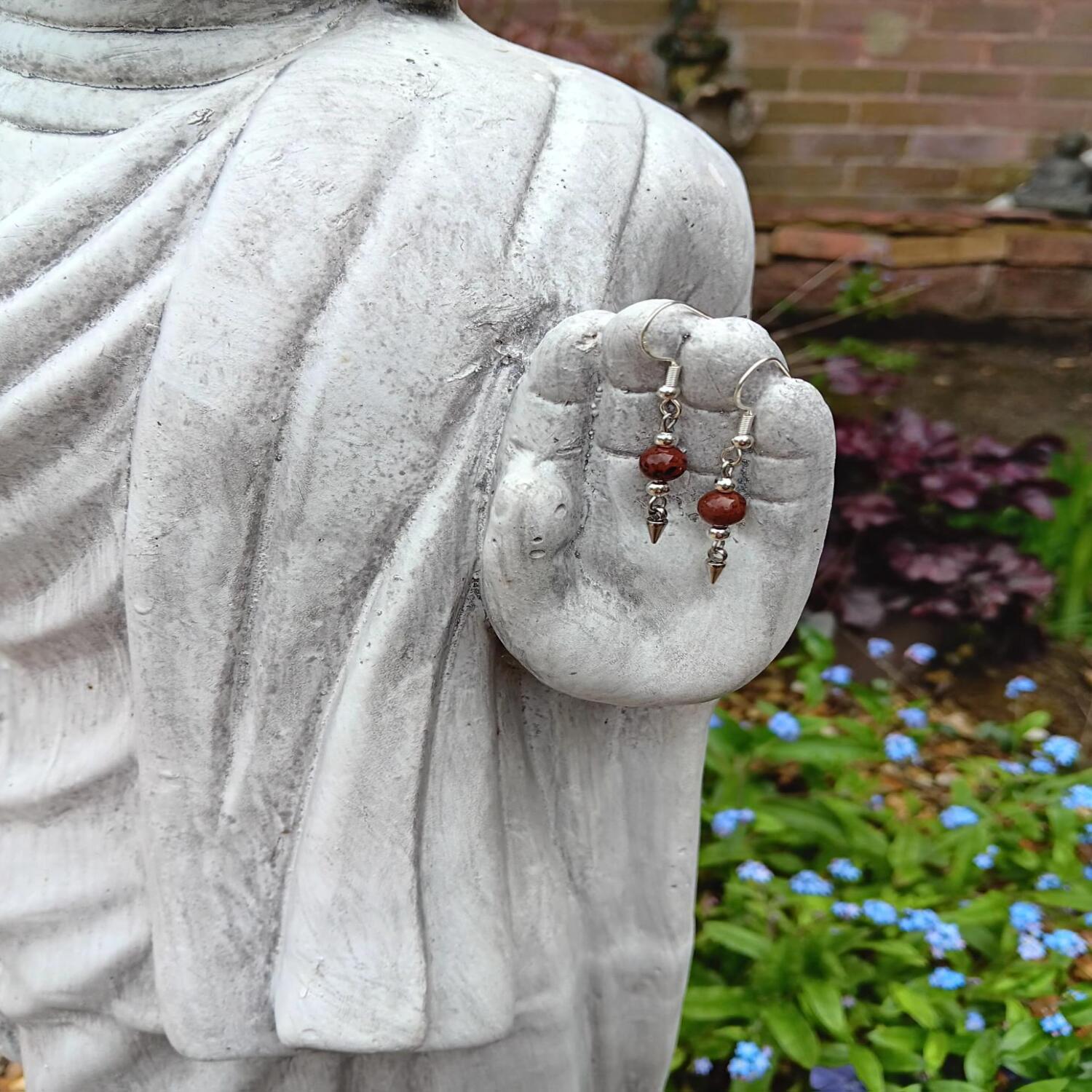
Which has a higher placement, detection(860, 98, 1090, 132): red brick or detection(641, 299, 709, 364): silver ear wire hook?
detection(641, 299, 709, 364): silver ear wire hook

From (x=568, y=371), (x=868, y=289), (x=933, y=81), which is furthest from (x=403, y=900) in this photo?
(x=933, y=81)

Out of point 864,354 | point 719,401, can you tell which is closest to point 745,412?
point 719,401

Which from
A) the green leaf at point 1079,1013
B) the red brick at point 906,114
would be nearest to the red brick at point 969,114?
the red brick at point 906,114

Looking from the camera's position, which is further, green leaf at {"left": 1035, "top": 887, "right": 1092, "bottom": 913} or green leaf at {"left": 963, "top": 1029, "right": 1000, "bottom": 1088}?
green leaf at {"left": 1035, "top": 887, "right": 1092, "bottom": 913}

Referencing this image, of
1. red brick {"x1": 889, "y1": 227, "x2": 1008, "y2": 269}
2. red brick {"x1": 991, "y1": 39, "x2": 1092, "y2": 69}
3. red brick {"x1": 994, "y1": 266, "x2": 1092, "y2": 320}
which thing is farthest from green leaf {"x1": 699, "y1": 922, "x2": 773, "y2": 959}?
red brick {"x1": 991, "y1": 39, "x2": 1092, "y2": 69}

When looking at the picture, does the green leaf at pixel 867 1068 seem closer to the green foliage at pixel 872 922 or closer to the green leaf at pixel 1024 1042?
the green foliage at pixel 872 922

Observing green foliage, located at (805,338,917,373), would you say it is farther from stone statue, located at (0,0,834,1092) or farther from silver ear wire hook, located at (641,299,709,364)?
silver ear wire hook, located at (641,299,709,364)
